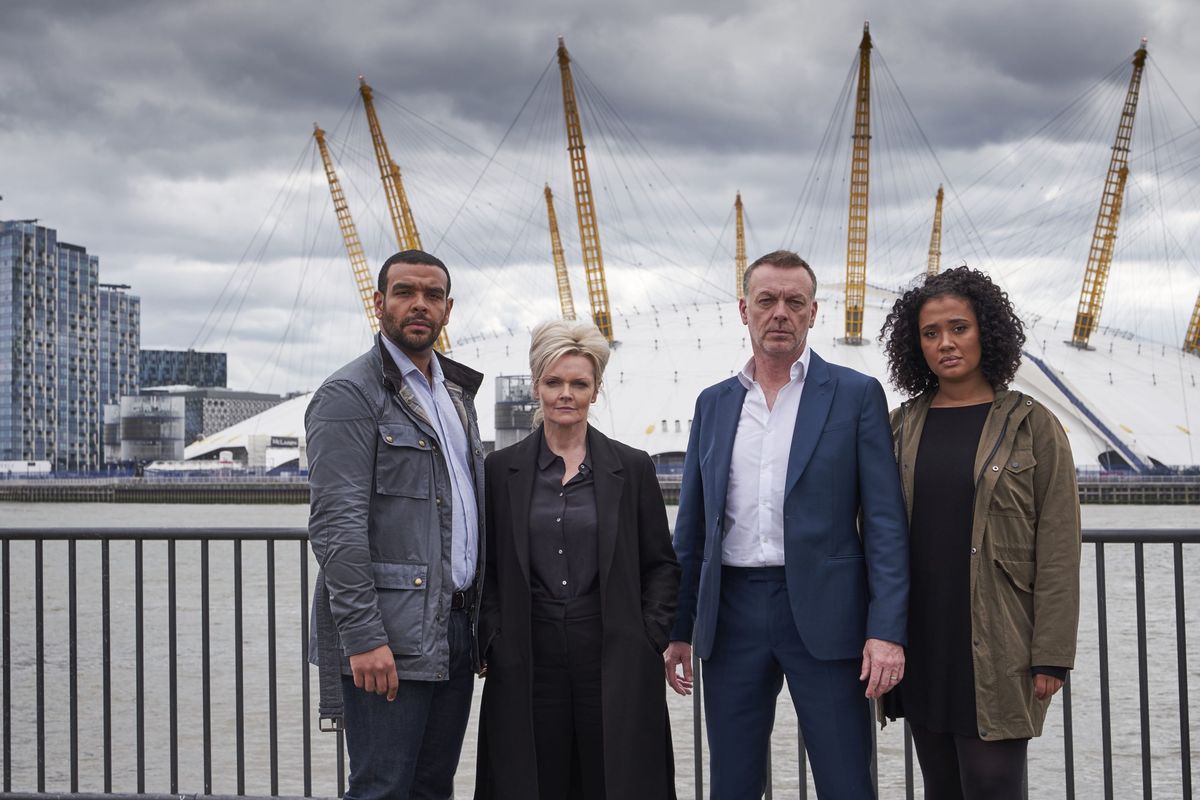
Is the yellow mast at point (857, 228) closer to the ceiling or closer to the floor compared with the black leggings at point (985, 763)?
closer to the ceiling

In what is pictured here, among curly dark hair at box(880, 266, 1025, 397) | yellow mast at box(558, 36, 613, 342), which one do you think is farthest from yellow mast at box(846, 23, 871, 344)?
curly dark hair at box(880, 266, 1025, 397)

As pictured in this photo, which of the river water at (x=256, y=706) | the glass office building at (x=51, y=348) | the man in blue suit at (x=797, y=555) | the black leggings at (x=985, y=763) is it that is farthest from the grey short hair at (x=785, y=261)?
the glass office building at (x=51, y=348)

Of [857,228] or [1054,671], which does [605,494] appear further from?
[857,228]

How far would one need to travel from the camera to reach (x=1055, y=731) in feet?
36.0

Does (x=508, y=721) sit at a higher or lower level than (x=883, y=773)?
higher

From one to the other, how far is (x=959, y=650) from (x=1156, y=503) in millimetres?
54490

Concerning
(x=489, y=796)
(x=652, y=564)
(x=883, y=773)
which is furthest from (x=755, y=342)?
(x=883, y=773)

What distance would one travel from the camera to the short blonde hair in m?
3.91

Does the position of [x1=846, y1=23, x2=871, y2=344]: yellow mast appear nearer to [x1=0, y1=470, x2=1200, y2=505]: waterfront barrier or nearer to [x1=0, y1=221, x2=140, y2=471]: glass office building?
[x1=0, y1=470, x2=1200, y2=505]: waterfront barrier

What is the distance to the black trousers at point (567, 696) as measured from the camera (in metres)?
3.81

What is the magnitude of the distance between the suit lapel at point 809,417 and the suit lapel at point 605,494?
1.89 feet

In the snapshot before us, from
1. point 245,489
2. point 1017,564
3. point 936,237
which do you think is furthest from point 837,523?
point 936,237

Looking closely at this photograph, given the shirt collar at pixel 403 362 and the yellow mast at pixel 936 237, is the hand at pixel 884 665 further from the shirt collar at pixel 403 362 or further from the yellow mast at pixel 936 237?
the yellow mast at pixel 936 237

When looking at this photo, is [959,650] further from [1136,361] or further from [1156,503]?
[1136,361]
